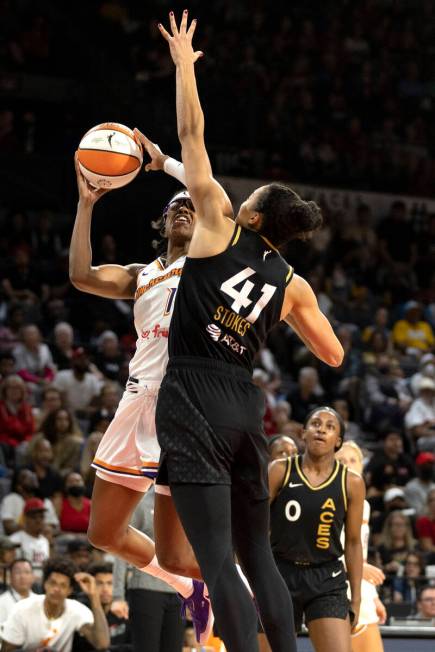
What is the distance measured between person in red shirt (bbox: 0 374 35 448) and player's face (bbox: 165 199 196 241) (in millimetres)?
7034

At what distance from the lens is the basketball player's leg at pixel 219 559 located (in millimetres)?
4066

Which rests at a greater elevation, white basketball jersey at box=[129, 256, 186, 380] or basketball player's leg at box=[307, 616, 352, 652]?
white basketball jersey at box=[129, 256, 186, 380]

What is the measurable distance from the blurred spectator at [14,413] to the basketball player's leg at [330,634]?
20.5ft

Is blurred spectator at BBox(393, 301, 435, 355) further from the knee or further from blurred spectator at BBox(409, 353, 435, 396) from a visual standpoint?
the knee

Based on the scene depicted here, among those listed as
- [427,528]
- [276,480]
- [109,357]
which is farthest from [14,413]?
[276,480]

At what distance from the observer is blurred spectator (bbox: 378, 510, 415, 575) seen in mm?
11266

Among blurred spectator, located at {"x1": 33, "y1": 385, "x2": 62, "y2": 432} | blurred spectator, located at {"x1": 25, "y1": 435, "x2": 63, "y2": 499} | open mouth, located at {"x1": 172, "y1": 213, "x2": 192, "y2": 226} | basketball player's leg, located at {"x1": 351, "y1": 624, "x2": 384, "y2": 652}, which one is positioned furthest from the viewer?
blurred spectator, located at {"x1": 33, "y1": 385, "x2": 62, "y2": 432}

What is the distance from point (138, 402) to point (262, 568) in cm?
131

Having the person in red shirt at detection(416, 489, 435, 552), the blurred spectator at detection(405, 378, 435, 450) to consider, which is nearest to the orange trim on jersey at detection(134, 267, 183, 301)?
the person in red shirt at detection(416, 489, 435, 552)

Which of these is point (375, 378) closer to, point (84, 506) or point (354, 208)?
point (354, 208)

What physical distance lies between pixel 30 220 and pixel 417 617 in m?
9.05

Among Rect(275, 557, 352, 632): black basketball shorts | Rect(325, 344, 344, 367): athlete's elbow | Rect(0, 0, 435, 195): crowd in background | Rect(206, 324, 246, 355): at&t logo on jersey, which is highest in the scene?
Rect(0, 0, 435, 195): crowd in background

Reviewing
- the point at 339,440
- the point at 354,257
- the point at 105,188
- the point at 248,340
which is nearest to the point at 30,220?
the point at 354,257

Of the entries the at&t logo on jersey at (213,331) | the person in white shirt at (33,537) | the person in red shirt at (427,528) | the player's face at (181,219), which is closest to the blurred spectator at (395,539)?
the person in red shirt at (427,528)
